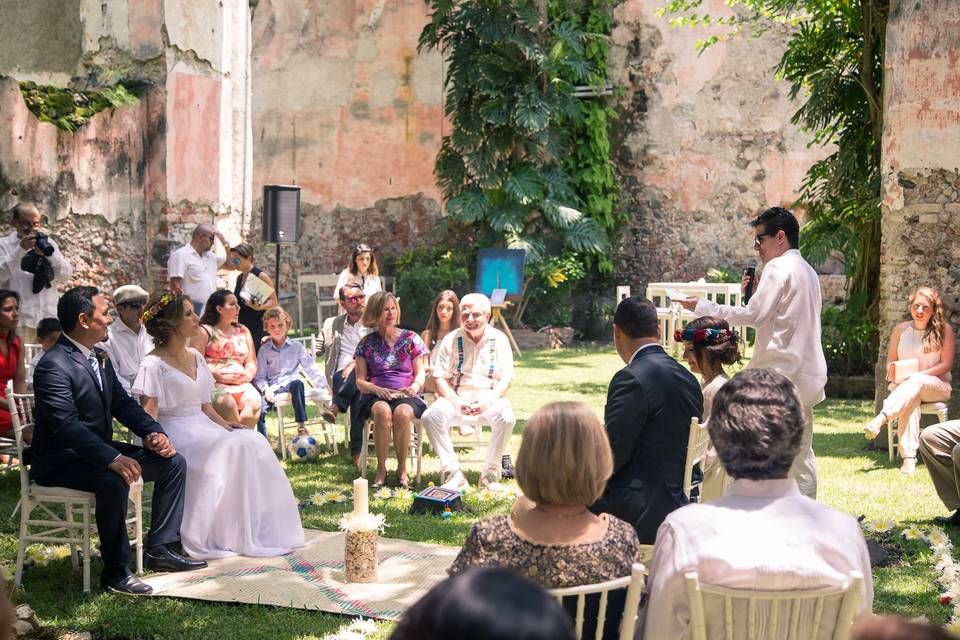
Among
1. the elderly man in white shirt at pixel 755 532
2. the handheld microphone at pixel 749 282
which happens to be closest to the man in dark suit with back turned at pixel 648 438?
the elderly man in white shirt at pixel 755 532

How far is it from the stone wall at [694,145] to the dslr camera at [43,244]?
9.69 metres

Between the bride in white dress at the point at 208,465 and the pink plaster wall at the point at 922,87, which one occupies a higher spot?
the pink plaster wall at the point at 922,87

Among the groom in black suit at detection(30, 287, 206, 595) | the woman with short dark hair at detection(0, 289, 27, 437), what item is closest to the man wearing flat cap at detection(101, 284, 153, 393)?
the woman with short dark hair at detection(0, 289, 27, 437)

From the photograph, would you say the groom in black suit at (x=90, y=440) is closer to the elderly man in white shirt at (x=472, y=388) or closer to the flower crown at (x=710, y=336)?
the elderly man in white shirt at (x=472, y=388)

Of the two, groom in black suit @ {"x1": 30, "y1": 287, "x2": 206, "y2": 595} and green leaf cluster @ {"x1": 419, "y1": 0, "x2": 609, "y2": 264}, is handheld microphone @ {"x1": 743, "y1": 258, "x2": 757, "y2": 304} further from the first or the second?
green leaf cluster @ {"x1": 419, "y1": 0, "x2": 609, "y2": 264}

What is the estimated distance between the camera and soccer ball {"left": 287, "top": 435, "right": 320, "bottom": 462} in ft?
25.2

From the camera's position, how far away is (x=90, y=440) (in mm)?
4648

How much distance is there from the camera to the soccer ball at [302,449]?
25.2ft

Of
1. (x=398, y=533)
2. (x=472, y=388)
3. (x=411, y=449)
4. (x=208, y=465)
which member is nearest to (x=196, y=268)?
(x=411, y=449)

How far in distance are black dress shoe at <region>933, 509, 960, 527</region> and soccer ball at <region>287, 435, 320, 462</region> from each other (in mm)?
4228

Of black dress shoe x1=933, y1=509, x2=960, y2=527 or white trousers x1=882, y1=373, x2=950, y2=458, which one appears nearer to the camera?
black dress shoe x1=933, y1=509, x2=960, y2=527

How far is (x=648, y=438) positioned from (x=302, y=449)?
14.0ft

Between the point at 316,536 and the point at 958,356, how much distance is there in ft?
16.4

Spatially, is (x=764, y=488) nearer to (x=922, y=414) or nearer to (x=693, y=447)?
(x=693, y=447)
